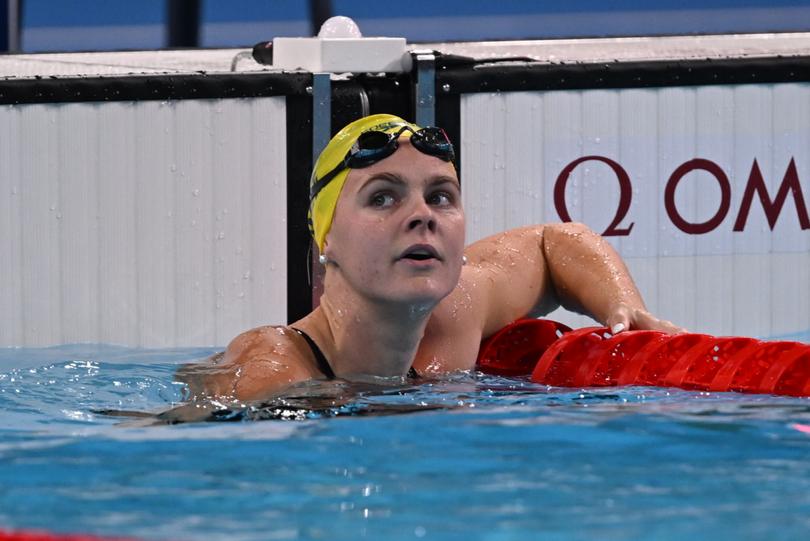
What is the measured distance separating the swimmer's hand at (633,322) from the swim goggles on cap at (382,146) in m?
0.66

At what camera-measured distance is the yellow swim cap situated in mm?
3119

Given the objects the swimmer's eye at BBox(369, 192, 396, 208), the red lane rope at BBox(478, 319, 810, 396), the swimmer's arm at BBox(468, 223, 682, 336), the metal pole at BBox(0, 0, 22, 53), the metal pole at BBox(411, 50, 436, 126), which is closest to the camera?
the red lane rope at BBox(478, 319, 810, 396)

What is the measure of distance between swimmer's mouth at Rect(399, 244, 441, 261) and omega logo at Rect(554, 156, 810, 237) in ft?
6.61

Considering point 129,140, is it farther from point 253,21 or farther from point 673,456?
point 673,456

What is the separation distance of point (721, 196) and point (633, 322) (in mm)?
1727

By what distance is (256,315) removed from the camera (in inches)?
190

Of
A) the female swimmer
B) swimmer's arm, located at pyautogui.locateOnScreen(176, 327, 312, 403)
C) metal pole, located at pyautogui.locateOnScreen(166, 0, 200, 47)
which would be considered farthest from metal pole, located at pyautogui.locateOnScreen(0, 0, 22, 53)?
swimmer's arm, located at pyautogui.locateOnScreen(176, 327, 312, 403)

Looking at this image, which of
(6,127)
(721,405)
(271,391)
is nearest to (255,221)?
(6,127)

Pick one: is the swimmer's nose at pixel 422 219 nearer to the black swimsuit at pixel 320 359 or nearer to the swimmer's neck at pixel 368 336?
the swimmer's neck at pixel 368 336

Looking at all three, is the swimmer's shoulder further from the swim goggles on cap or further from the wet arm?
the wet arm

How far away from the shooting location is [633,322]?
3.39 meters

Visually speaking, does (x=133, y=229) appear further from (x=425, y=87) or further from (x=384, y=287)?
(x=384, y=287)

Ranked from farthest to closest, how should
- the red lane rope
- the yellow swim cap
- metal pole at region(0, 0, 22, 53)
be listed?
1. metal pole at region(0, 0, 22, 53)
2. the yellow swim cap
3. the red lane rope

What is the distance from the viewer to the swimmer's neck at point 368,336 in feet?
10.1
